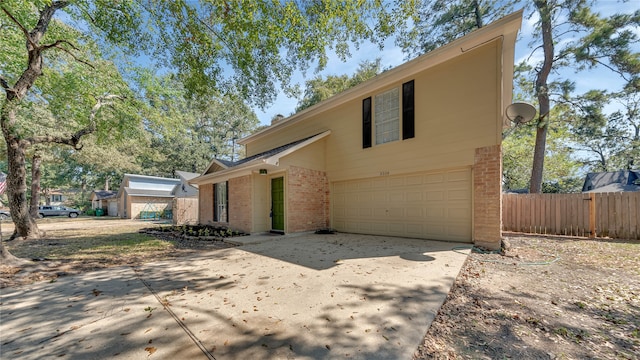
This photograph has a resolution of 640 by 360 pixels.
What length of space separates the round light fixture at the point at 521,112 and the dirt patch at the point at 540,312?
3.57m

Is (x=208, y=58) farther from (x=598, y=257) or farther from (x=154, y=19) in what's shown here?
(x=598, y=257)

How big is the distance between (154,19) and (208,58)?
4.55 ft

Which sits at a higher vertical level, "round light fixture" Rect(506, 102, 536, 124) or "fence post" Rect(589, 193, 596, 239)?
"round light fixture" Rect(506, 102, 536, 124)

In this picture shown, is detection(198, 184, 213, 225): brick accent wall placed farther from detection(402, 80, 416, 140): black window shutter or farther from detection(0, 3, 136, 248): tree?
detection(402, 80, 416, 140): black window shutter

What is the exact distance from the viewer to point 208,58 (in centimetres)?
657

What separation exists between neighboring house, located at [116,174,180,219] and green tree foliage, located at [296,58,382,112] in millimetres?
17658

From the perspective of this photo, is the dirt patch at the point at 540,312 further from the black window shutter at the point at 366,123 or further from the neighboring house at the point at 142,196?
the neighboring house at the point at 142,196

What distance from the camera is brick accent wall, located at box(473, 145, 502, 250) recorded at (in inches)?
243

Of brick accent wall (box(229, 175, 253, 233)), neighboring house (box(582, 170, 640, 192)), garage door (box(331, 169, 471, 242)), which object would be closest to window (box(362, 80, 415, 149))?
garage door (box(331, 169, 471, 242))

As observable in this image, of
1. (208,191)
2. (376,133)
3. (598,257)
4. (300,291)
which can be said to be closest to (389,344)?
(300,291)

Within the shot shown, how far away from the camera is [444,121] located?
23.3 ft

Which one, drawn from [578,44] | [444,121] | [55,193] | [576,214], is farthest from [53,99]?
[55,193]

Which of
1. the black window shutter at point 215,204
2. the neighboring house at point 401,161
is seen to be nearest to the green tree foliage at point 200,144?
the black window shutter at point 215,204

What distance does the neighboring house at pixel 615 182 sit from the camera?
14374mm
